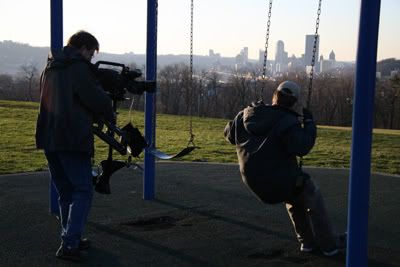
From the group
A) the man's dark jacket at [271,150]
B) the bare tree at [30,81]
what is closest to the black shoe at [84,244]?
the man's dark jacket at [271,150]

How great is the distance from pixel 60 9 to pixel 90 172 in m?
1.82

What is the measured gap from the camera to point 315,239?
13.3 ft

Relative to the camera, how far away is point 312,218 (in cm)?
398

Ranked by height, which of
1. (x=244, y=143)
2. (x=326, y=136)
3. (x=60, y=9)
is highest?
(x=60, y=9)

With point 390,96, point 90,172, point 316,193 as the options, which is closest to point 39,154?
point 90,172

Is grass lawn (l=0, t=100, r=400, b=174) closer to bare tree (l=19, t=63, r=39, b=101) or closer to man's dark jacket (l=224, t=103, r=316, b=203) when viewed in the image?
man's dark jacket (l=224, t=103, r=316, b=203)

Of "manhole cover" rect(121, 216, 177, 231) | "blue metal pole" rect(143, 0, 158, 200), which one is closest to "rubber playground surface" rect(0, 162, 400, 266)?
"manhole cover" rect(121, 216, 177, 231)

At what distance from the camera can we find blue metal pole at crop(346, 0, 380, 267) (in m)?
2.94

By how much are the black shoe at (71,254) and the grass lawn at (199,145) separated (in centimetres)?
436

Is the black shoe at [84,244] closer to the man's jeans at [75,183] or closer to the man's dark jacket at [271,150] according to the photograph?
the man's jeans at [75,183]

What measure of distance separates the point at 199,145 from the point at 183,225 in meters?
7.72

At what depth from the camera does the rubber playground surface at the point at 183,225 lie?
3.93 m

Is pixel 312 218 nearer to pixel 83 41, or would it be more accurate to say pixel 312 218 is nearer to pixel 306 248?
pixel 306 248

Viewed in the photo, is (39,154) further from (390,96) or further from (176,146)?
(390,96)
